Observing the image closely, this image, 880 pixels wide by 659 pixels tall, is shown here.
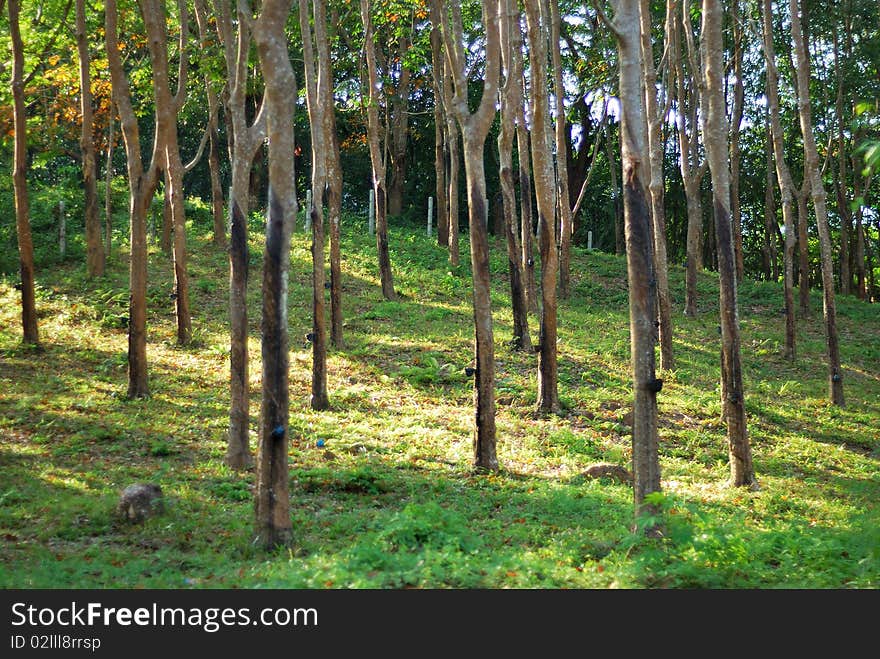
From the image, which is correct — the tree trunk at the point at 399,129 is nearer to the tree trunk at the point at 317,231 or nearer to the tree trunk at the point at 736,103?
the tree trunk at the point at 736,103

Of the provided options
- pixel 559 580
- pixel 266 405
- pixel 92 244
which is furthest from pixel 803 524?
pixel 92 244

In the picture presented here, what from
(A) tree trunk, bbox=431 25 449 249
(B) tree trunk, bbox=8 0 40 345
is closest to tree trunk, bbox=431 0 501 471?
(B) tree trunk, bbox=8 0 40 345

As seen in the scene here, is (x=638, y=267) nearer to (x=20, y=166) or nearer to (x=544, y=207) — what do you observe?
(x=544, y=207)

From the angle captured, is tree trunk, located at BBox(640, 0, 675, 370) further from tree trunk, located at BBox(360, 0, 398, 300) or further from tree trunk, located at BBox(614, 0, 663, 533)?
tree trunk, located at BBox(614, 0, 663, 533)

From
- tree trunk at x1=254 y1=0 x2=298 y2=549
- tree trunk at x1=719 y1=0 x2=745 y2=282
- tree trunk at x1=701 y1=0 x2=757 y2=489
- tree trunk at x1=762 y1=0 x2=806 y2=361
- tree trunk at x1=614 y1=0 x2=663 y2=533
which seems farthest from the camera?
tree trunk at x1=719 y1=0 x2=745 y2=282

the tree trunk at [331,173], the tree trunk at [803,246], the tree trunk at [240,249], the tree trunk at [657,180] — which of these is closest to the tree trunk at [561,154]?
the tree trunk at [657,180]

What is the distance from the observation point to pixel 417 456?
11.7 meters

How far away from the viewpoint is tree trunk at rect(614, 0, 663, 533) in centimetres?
781

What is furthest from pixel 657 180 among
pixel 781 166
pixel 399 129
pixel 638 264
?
pixel 399 129

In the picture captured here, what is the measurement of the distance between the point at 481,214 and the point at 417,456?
3.57 m

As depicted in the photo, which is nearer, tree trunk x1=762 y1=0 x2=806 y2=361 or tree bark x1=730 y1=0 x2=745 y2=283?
tree trunk x1=762 y1=0 x2=806 y2=361

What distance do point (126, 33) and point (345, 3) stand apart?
6.42 meters

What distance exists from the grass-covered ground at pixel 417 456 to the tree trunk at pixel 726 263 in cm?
65

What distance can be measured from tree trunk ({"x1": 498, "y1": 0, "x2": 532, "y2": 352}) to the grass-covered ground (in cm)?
67
